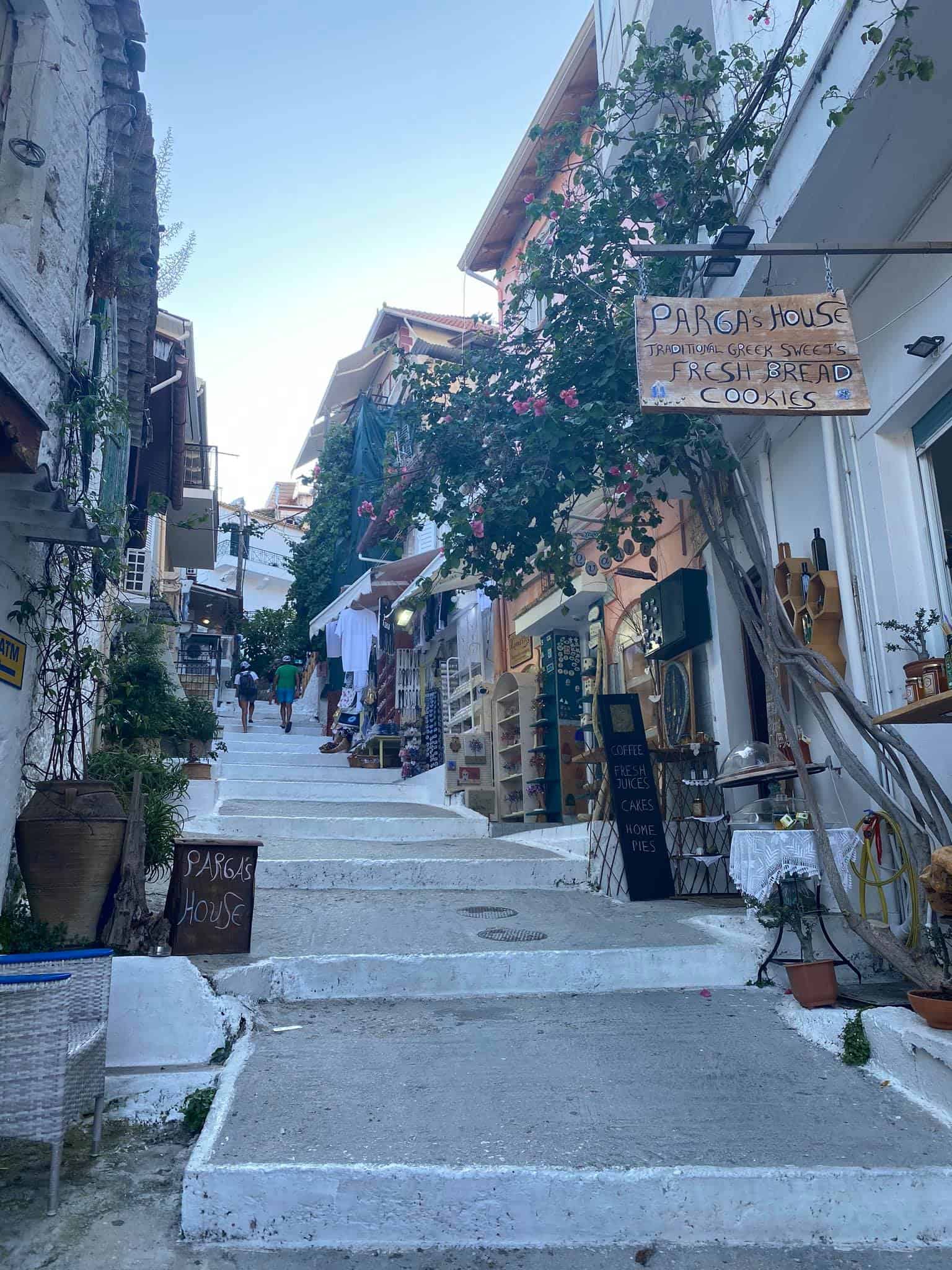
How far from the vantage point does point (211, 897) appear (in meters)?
5.16

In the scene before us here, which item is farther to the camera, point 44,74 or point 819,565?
point 819,565

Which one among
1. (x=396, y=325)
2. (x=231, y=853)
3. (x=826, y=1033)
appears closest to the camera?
(x=826, y=1033)

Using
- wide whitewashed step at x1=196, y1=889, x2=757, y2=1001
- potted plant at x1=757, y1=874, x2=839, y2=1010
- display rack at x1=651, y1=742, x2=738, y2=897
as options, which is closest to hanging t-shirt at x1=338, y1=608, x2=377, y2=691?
display rack at x1=651, y1=742, x2=738, y2=897

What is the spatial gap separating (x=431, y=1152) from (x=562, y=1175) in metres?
0.45

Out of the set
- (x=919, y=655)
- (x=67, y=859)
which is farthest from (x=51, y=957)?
(x=919, y=655)

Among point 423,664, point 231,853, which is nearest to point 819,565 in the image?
point 231,853

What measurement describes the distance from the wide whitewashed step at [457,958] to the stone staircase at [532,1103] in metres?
0.01

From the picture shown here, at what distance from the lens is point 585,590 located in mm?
11008

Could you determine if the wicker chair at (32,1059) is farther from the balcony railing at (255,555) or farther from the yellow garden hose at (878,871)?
the balcony railing at (255,555)

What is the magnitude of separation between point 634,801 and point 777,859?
2.63 meters

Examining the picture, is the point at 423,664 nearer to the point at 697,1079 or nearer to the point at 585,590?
the point at 585,590

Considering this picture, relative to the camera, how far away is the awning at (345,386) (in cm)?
2202

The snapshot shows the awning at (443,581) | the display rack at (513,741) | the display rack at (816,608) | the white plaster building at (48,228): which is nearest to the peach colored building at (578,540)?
the display rack at (513,741)

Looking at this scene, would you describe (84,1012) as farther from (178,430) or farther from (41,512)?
(178,430)
